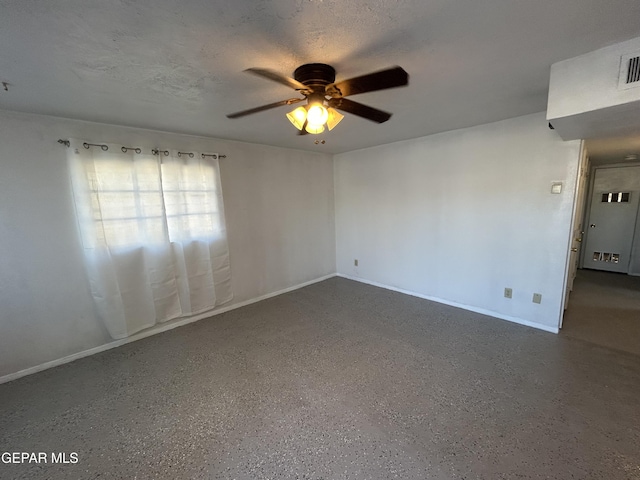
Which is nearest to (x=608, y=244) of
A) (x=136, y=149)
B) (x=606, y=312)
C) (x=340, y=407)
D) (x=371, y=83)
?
(x=606, y=312)

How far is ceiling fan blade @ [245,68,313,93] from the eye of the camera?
1.26 m

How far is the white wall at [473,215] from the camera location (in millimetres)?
2713

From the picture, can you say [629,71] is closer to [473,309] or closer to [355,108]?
[355,108]

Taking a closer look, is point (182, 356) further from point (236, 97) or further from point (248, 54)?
point (248, 54)

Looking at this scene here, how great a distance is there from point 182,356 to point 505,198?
148 inches

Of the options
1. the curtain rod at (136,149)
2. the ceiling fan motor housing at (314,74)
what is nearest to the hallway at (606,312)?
the ceiling fan motor housing at (314,74)

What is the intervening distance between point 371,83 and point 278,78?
47cm

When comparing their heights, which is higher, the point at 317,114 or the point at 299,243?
the point at 317,114

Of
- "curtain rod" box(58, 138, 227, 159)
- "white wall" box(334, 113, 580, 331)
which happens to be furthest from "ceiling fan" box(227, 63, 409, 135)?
"white wall" box(334, 113, 580, 331)

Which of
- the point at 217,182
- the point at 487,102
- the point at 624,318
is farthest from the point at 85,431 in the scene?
the point at 624,318

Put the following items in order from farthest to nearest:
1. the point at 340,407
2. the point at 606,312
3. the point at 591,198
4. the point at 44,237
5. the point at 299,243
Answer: the point at 591,198
the point at 299,243
the point at 606,312
the point at 44,237
the point at 340,407

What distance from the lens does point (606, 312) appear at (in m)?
3.21

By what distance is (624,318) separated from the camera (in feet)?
10.0

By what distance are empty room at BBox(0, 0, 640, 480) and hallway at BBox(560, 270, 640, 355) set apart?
0.13 feet
